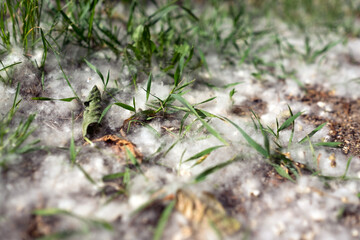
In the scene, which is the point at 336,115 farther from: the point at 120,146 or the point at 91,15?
the point at 91,15

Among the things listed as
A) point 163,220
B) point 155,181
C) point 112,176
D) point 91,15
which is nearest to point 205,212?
point 163,220

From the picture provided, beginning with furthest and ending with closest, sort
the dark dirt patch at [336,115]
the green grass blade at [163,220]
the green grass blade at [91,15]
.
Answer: the green grass blade at [91,15], the dark dirt patch at [336,115], the green grass blade at [163,220]

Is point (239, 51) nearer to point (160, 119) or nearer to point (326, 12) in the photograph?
point (160, 119)

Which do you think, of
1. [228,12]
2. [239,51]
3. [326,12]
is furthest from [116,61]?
[326,12]

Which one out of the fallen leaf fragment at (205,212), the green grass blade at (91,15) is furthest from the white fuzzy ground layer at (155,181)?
the green grass blade at (91,15)

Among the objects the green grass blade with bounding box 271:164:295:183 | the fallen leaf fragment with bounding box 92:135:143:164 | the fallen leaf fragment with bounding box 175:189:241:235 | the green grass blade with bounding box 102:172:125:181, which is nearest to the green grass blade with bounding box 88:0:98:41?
the fallen leaf fragment with bounding box 92:135:143:164

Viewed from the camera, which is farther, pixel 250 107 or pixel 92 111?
pixel 250 107

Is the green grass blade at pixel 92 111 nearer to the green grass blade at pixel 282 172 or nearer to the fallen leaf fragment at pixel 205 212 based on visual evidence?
the fallen leaf fragment at pixel 205 212
